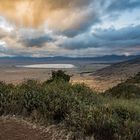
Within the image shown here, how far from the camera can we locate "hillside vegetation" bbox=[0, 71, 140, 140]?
34.5 feet

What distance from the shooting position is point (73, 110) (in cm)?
1198

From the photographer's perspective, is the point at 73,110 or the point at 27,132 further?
the point at 73,110

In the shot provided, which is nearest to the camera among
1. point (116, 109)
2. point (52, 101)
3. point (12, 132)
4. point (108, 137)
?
point (108, 137)

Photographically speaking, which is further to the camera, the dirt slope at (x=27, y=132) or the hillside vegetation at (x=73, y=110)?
the dirt slope at (x=27, y=132)

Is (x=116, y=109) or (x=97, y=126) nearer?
(x=97, y=126)

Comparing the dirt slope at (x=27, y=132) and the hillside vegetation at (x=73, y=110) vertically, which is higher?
the hillside vegetation at (x=73, y=110)

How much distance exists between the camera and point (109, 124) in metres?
10.6

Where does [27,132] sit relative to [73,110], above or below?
below

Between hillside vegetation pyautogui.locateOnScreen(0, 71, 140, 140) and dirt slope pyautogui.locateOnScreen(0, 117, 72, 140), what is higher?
hillside vegetation pyautogui.locateOnScreen(0, 71, 140, 140)

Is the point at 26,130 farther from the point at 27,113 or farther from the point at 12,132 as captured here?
the point at 27,113

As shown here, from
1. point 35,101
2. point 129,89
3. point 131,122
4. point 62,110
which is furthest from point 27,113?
point 129,89

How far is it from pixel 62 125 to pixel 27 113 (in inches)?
72.7

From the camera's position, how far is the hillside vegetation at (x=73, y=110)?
1052cm

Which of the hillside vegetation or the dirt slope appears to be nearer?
the hillside vegetation
